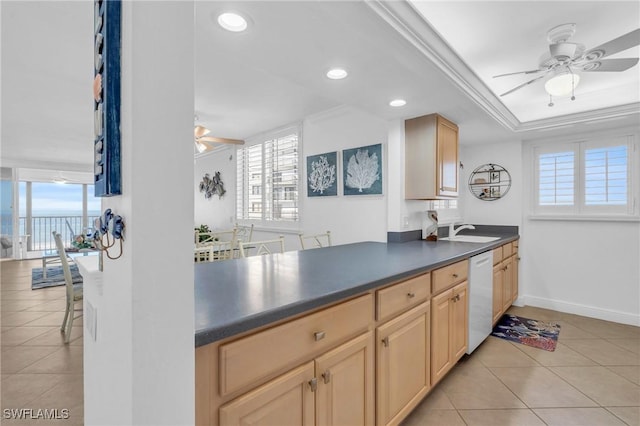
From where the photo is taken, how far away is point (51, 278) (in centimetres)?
517

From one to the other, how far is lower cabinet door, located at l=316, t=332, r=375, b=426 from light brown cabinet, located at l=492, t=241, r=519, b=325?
210 cm

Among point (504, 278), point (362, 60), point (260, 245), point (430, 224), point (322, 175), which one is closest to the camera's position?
point (362, 60)

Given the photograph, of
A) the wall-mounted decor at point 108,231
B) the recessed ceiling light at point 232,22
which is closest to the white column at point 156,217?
the wall-mounted decor at point 108,231

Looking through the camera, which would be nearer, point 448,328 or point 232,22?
point 232,22

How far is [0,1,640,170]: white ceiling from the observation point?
1.47m

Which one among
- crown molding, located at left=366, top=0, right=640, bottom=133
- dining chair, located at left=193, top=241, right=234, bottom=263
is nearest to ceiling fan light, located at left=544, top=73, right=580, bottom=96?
crown molding, located at left=366, top=0, right=640, bottom=133

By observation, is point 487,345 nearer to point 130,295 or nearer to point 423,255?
point 423,255

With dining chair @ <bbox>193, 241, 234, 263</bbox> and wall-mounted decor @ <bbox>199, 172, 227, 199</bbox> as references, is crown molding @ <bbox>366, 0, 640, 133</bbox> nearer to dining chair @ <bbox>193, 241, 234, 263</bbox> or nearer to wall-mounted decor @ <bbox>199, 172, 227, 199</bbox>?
dining chair @ <bbox>193, 241, 234, 263</bbox>

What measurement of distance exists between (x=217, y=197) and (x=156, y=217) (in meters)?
5.79

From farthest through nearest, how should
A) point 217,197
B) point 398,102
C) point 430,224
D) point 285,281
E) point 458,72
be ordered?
point 217,197 → point 430,224 → point 398,102 → point 458,72 → point 285,281

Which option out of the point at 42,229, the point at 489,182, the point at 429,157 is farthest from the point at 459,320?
the point at 42,229

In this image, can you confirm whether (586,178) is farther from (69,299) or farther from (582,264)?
(69,299)

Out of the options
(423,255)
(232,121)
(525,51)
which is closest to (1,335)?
(232,121)

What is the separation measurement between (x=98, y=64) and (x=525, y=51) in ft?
9.25
